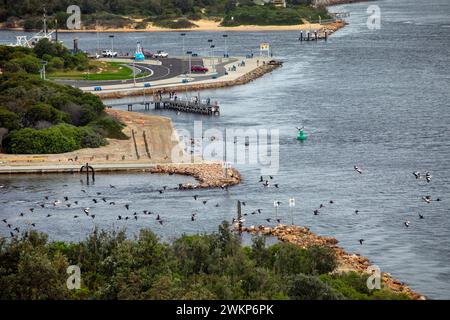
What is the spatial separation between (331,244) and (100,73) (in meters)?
65.2

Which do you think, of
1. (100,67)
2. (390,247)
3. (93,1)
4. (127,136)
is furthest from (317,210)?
(93,1)

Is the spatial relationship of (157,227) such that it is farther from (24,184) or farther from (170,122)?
(170,122)

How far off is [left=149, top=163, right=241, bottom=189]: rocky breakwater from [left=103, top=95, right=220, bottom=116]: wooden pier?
22404 mm

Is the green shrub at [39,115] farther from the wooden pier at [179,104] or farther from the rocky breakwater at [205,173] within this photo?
the wooden pier at [179,104]

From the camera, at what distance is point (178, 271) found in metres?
39.5

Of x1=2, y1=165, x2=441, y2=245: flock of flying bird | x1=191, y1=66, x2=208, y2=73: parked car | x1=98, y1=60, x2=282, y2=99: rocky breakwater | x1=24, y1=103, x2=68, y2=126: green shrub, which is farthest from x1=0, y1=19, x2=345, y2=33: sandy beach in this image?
x1=2, y1=165, x2=441, y2=245: flock of flying bird

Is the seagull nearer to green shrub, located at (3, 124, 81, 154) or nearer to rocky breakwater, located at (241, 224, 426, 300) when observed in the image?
rocky breakwater, located at (241, 224, 426, 300)

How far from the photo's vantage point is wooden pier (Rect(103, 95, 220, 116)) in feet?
285

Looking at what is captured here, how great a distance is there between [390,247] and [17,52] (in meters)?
60.8

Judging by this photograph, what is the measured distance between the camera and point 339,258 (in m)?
46.0

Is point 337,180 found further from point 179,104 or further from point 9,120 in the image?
point 179,104

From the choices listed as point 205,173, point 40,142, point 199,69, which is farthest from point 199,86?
point 205,173

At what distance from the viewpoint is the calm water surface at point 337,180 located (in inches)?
1978

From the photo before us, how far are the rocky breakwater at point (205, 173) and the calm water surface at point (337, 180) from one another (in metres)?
0.82
